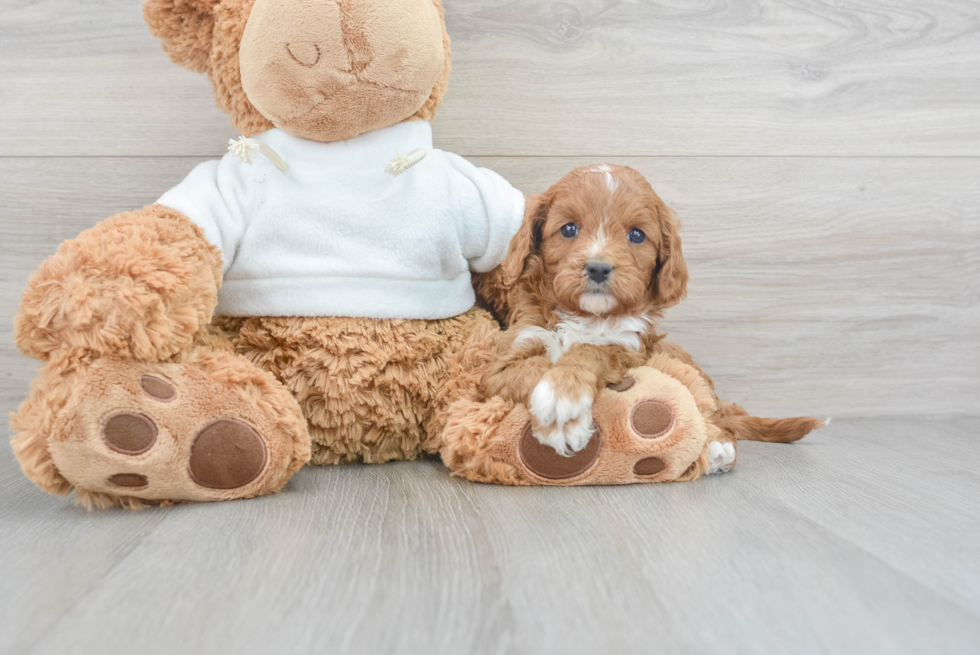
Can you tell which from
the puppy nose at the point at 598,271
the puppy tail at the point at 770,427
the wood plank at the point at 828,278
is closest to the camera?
the puppy nose at the point at 598,271

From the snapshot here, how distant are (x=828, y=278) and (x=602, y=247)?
73 centimetres

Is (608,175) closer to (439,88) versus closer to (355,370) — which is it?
(439,88)

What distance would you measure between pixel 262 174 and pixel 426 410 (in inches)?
17.2

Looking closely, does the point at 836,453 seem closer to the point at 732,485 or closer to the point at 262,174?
the point at 732,485

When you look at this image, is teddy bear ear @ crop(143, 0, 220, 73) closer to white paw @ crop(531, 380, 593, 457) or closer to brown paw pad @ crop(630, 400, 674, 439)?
white paw @ crop(531, 380, 593, 457)

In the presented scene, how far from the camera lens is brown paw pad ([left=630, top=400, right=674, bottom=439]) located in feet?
3.24

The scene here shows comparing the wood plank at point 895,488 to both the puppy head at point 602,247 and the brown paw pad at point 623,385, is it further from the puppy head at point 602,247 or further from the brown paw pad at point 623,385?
the puppy head at point 602,247

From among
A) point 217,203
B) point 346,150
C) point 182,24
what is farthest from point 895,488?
point 182,24

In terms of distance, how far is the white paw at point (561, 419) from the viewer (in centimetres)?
93

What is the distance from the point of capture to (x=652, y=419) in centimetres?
99

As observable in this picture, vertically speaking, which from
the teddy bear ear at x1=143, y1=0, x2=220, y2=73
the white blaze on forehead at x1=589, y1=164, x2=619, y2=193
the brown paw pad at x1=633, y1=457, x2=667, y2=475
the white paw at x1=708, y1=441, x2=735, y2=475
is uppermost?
the teddy bear ear at x1=143, y1=0, x2=220, y2=73

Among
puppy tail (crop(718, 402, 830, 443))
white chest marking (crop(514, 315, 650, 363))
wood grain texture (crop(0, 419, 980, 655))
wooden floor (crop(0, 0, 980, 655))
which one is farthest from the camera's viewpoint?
puppy tail (crop(718, 402, 830, 443))

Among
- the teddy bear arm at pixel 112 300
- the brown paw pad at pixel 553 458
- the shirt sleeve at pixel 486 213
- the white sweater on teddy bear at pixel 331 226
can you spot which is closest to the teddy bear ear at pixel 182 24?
the white sweater on teddy bear at pixel 331 226

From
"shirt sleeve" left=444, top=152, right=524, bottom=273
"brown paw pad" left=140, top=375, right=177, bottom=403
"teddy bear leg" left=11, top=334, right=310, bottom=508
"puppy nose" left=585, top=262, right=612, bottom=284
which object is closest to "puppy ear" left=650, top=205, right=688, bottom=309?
"puppy nose" left=585, top=262, right=612, bottom=284
